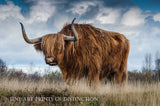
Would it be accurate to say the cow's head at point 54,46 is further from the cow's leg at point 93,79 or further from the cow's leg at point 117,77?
the cow's leg at point 117,77

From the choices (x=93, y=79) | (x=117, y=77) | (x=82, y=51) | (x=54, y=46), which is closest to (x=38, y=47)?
(x=54, y=46)

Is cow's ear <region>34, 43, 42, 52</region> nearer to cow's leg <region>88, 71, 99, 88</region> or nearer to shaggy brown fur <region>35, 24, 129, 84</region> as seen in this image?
shaggy brown fur <region>35, 24, 129, 84</region>

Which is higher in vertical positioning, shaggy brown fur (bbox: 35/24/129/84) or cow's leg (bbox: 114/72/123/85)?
shaggy brown fur (bbox: 35/24/129/84)

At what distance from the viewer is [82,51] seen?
742cm

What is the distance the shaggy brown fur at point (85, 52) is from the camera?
22.6 feet

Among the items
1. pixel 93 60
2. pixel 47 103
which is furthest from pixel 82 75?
pixel 47 103

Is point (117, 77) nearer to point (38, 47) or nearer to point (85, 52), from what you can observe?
point (85, 52)

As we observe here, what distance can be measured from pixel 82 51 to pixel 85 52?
0.40 feet

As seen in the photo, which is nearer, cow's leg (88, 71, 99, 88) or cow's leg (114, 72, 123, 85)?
cow's leg (88, 71, 99, 88)

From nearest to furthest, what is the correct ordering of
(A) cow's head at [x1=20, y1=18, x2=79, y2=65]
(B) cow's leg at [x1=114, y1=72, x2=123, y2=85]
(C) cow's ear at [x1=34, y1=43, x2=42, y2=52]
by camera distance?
(A) cow's head at [x1=20, y1=18, x2=79, y2=65] → (C) cow's ear at [x1=34, y1=43, x2=42, y2=52] → (B) cow's leg at [x1=114, y1=72, x2=123, y2=85]

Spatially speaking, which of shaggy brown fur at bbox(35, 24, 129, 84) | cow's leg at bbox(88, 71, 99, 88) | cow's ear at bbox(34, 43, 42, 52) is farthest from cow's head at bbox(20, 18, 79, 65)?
cow's leg at bbox(88, 71, 99, 88)

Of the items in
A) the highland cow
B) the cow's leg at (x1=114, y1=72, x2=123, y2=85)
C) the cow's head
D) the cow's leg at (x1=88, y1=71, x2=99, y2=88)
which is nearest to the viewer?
the cow's head

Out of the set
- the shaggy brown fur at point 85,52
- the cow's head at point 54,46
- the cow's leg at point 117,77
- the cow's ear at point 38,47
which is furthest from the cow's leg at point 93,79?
the cow's ear at point 38,47

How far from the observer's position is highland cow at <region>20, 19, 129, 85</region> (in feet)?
22.5
